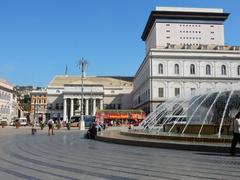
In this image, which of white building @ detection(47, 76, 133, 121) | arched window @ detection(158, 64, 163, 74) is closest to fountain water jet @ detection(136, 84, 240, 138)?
arched window @ detection(158, 64, 163, 74)

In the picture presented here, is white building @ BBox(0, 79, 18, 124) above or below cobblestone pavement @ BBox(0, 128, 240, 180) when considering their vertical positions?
above

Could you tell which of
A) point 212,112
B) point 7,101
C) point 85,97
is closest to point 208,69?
point 85,97

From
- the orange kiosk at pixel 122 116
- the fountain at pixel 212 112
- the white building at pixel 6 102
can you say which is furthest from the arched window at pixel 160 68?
the fountain at pixel 212 112

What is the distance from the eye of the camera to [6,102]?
97562 mm

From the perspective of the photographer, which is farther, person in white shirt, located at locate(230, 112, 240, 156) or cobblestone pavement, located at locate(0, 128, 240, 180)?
person in white shirt, located at locate(230, 112, 240, 156)

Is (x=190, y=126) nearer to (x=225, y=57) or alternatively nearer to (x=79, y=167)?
(x=79, y=167)

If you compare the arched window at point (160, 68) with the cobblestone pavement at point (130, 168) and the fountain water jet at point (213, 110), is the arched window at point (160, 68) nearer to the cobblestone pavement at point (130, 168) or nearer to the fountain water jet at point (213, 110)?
the fountain water jet at point (213, 110)

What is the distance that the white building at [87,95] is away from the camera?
122m

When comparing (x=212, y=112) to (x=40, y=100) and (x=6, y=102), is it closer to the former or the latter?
(x=6, y=102)

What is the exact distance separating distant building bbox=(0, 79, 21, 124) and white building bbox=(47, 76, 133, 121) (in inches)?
733

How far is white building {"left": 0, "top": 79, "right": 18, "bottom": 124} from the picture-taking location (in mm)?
93081

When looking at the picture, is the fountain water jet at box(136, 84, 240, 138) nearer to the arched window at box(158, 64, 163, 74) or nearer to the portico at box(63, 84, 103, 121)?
the arched window at box(158, 64, 163, 74)

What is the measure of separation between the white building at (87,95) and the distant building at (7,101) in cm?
Answer: 1862

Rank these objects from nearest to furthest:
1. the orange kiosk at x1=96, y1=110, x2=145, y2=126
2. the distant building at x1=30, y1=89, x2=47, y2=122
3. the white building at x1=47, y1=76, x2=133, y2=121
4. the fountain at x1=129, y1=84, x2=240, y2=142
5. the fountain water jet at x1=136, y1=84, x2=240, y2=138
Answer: the fountain at x1=129, y1=84, x2=240, y2=142, the fountain water jet at x1=136, y1=84, x2=240, y2=138, the orange kiosk at x1=96, y1=110, x2=145, y2=126, the white building at x1=47, y1=76, x2=133, y2=121, the distant building at x1=30, y1=89, x2=47, y2=122
